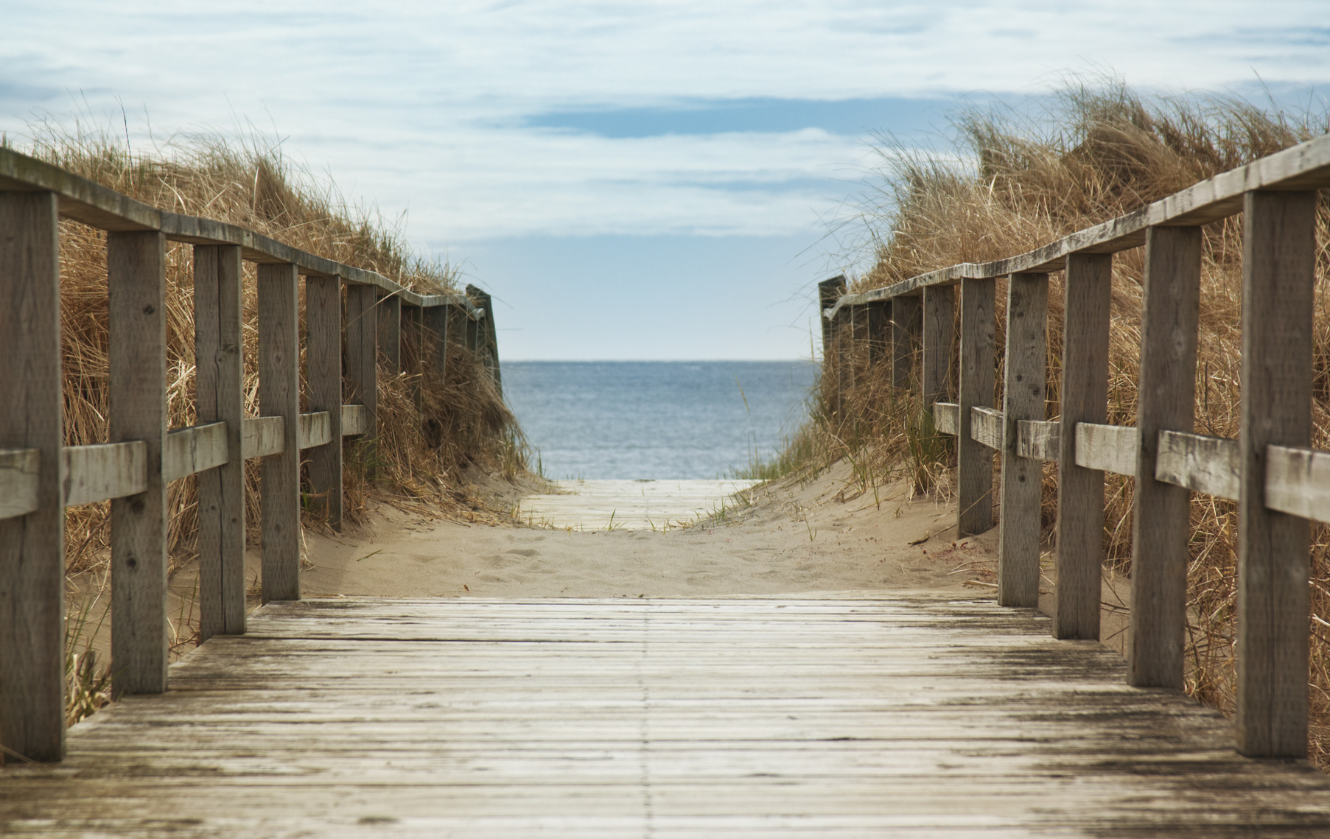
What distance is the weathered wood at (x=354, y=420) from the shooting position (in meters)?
5.53

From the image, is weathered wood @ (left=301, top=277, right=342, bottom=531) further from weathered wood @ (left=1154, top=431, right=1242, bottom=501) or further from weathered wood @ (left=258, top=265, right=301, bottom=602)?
weathered wood @ (left=1154, top=431, right=1242, bottom=501)

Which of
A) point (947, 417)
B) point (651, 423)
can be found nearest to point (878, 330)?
point (947, 417)

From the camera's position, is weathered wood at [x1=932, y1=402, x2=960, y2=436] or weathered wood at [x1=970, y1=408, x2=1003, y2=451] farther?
weathered wood at [x1=932, y1=402, x2=960, y2=436]

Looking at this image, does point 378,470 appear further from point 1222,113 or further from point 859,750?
point 1222,113

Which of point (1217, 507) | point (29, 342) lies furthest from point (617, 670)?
point (1217, 507)

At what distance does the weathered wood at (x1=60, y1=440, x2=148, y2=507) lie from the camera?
2.45 meters

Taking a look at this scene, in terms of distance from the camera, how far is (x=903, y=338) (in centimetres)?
679

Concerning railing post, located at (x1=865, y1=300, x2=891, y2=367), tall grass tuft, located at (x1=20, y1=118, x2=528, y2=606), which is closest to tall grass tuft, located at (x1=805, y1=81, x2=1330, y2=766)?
railing post, located at (x1=865, y1=300, x2=891, y2=367)

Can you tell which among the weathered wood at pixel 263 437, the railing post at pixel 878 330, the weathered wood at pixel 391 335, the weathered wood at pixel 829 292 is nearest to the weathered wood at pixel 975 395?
the railing post at pixel 878 330

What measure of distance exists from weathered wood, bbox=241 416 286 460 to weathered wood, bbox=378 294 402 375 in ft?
9.00

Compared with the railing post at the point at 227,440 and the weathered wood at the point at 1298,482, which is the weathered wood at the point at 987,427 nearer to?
the weathered wood at the point at 1298,482

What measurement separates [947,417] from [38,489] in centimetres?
418

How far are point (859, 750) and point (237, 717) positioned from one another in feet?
4.98

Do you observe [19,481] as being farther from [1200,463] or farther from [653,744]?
[1200,463]
